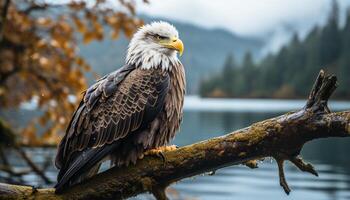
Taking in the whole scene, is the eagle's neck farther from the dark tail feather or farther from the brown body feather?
the dark tail feather

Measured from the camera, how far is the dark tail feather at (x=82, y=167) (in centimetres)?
469

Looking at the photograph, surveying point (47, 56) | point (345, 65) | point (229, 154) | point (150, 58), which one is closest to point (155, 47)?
point (150, 58)

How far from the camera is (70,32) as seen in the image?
11289 mm

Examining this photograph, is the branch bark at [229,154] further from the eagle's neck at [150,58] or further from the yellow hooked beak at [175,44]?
the yellow hooked beak at [175,44]

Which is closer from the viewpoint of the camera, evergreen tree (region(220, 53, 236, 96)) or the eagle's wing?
the eagle's wing

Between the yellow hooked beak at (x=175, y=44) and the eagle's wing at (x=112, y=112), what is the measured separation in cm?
36

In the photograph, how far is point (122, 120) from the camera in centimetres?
532

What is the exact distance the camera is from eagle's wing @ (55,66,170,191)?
5.21m

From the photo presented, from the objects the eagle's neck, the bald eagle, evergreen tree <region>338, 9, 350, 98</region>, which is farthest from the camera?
evergreen tree <region>338, 9, 350, 98</region>

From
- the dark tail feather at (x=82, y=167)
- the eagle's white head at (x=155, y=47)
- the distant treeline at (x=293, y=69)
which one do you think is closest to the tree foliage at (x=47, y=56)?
the eagle's white head at (x=155, y=47)

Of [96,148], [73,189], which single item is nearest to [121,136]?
[96,148]

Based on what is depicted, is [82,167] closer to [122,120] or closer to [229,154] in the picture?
[122,120]

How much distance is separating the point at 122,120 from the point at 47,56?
6026 mm

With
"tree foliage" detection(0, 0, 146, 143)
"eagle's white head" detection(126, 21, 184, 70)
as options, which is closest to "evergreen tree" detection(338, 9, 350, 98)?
"tree foliage" detection(0, 0, 146, 143)
